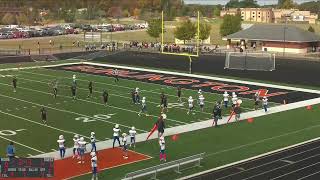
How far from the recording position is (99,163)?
62.3ft

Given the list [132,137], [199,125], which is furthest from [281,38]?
[132,137]

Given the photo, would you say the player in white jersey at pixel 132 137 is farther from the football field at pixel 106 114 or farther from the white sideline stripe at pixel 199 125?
the white sideline stripe at pixel 199 125

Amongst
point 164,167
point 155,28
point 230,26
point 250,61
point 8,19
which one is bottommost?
point 164,167

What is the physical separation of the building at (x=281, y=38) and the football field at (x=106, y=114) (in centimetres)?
2540

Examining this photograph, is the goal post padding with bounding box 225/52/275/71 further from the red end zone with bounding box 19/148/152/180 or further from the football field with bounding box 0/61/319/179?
the red end zone with bounding box 19/148/152/180

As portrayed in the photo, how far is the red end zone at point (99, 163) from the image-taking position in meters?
17.8

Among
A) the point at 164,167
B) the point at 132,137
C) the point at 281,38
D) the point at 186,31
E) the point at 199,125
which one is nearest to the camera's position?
the point at 164,167

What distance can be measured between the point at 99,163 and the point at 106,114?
28.7 ft

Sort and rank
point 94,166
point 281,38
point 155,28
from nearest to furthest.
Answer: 1. point 94,166
2. point 281,38
3. point 155,28

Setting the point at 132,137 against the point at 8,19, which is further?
the point at 8,19

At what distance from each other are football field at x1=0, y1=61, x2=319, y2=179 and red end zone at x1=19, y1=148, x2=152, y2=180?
0.80 ft

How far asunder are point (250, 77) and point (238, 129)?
60.9 ft

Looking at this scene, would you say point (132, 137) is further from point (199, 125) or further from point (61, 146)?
point (199, 125)

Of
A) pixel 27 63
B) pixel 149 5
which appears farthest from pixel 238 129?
pixel 149 5
